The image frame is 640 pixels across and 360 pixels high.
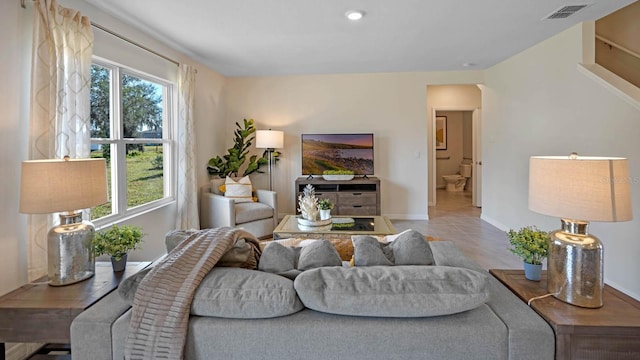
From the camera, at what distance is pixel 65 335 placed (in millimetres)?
1312

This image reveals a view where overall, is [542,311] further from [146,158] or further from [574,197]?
[146,158]

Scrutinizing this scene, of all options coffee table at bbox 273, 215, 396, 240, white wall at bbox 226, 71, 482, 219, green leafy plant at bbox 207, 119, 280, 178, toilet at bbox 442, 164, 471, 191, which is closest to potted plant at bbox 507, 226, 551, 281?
coffee table at bbox 273, 215, 396, 240

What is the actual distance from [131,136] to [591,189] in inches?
146

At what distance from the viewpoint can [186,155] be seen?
408 cm

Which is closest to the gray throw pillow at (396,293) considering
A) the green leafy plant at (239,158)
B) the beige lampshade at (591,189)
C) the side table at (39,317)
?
the beige lampshade at (591,189)

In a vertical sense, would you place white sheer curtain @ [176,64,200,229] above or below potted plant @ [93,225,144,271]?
above

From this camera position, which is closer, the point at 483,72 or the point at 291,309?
the point at 291,309

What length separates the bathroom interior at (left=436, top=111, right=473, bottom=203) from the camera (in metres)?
8.85

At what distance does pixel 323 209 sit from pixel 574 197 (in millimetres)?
2398

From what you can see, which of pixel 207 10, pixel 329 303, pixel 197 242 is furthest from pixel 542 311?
pixel 207 10

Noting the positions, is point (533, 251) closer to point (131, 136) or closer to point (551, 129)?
point (551, 129)

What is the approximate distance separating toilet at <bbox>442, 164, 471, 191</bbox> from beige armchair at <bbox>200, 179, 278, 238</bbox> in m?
5.83

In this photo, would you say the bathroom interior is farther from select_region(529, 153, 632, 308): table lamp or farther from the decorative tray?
select_region(529, 153, 632, 308): table lamp

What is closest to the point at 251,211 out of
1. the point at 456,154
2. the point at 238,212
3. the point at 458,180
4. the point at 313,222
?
the point at 238,212
